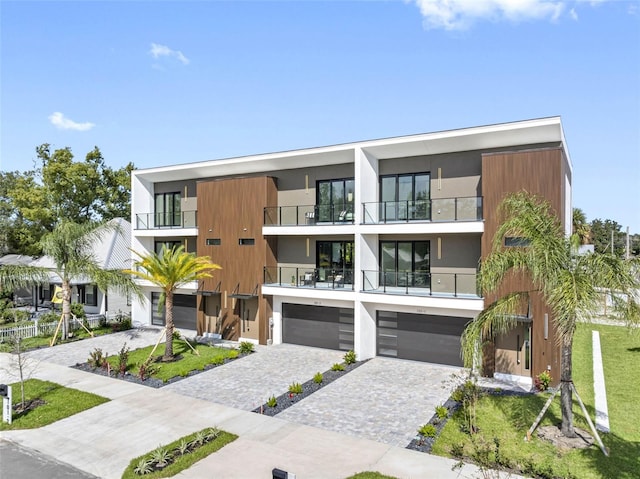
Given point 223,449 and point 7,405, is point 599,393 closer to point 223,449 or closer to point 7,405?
point 223,449

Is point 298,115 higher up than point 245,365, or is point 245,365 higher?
point 298,115

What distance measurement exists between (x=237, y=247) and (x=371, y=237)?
23.1 ft

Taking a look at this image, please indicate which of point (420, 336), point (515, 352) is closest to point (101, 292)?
point (420, 336)

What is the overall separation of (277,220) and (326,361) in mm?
7265

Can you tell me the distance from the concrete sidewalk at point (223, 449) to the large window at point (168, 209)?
512 inches

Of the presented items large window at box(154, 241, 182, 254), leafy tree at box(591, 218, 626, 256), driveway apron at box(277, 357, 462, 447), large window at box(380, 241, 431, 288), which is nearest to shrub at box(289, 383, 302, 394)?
driveway apron at box(277, 357, 462, 447)

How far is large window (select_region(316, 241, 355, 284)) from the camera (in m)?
19.0

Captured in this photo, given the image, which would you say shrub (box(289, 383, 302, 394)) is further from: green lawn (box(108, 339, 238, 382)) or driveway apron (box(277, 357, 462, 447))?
green lawn (box(108, 339, 238, 382))

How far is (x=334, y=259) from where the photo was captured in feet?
66.1

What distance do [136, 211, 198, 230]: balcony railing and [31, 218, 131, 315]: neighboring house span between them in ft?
5.05

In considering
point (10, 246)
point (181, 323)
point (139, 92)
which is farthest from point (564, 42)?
point (10, 246)

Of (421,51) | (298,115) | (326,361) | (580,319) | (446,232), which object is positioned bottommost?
(326,361)

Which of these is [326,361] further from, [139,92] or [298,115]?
[139,92]

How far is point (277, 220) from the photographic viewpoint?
20531mm
